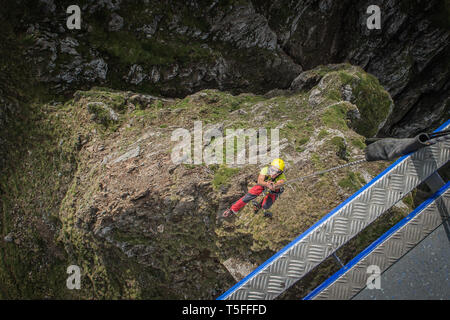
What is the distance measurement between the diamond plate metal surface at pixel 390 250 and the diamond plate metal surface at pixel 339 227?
23.4 inches

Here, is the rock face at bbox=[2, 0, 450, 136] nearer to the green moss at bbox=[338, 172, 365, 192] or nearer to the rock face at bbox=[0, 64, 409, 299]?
the rock face at bbox=[0, 64, 409, 299]

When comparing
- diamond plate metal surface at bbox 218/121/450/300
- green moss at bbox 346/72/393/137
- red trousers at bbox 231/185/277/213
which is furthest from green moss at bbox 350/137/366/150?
red trousers at bbox 231/185/277/213

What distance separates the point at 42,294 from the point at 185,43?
15.0 metres

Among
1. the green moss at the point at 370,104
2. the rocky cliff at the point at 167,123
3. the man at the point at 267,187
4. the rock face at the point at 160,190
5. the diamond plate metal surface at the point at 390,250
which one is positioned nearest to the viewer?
the diamond plate metal surface at the point at 390,250

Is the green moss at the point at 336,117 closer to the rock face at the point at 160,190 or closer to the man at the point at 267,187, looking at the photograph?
the rock face at the point at 160,190

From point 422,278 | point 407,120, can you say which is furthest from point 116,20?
point 407,120

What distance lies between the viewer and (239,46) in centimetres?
1511

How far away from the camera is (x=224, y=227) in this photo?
8180 mm

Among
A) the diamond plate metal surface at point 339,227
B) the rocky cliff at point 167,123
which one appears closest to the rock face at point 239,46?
the rocky cliff at point 167,123

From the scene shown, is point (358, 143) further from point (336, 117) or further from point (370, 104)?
point (370, 104)

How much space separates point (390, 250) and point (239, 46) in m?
13.8

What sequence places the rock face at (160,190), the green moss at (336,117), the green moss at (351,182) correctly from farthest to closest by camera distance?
the green moss at (336,117), the rock face at (160,190), the green moss at (351,182)

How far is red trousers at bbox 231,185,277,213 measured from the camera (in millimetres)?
7391

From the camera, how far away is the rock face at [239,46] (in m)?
12.5
